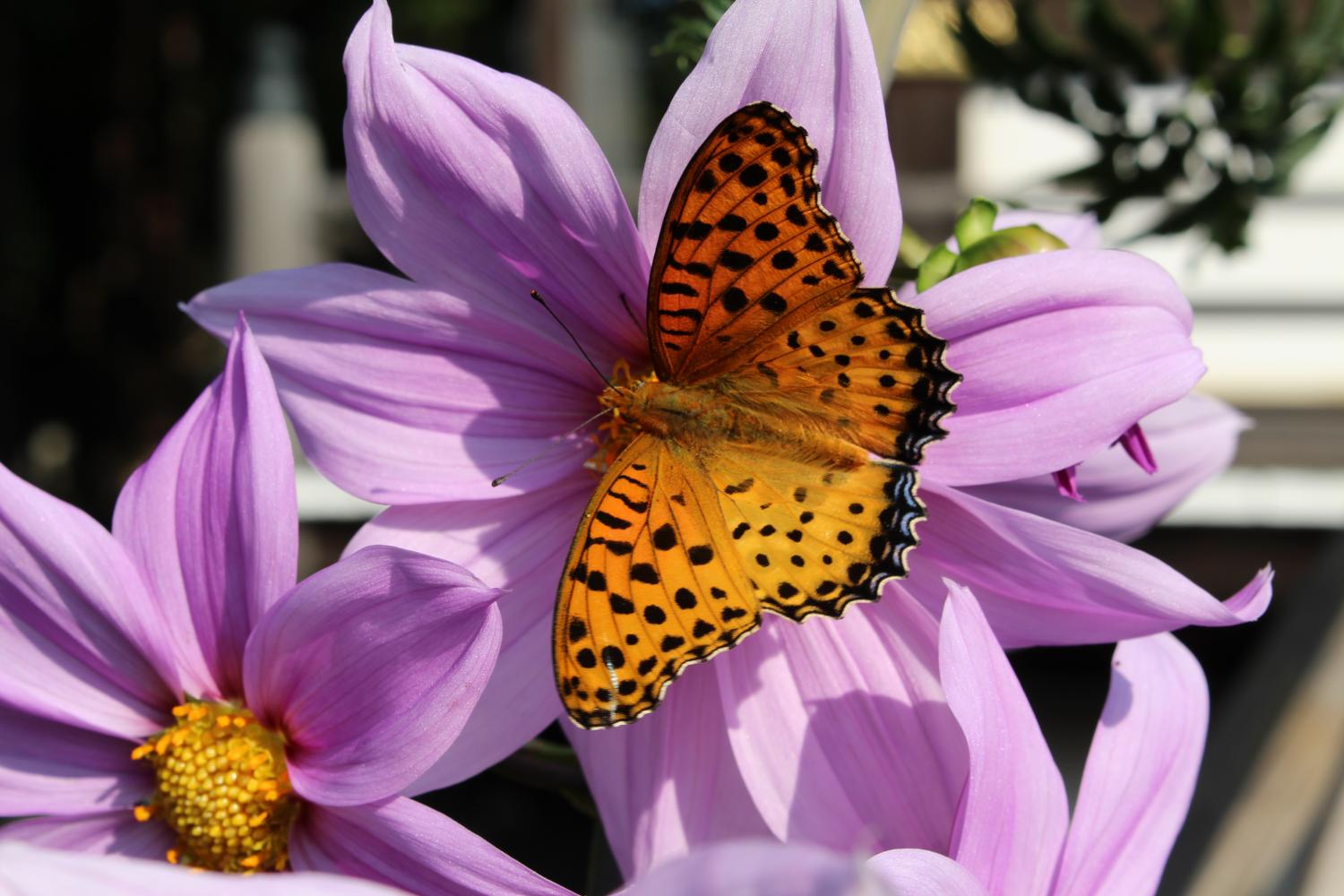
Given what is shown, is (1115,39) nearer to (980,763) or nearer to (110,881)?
(980,763)

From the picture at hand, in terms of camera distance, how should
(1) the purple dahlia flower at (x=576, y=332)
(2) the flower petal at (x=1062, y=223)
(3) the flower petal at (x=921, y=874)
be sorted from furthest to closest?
(2) the flower petal at (x=1062, y=223) → (1) the purple dahlia flower at (x=576, y=332) → (3) the flower petal at (x=921, y=874)

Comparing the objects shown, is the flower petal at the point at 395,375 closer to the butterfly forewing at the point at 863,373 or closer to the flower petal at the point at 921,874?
the butterfly forewing at the point at 863,373

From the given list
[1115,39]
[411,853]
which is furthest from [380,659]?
[1115,39]

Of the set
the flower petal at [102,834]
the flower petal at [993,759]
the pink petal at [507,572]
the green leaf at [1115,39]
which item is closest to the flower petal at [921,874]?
the flower petal at [993,759]

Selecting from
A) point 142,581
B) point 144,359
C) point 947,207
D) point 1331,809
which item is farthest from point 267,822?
point 144,359

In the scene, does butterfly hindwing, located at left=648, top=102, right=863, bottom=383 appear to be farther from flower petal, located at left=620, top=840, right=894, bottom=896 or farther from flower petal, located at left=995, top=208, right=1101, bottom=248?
flower petal, located at left=620, top=840, right=894, bottom=896

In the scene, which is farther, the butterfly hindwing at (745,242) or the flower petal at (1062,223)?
the flower petal at (1062,223)
